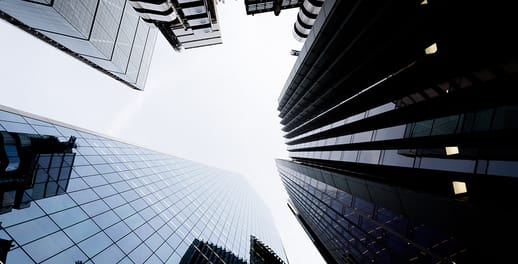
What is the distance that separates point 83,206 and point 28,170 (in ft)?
20.2

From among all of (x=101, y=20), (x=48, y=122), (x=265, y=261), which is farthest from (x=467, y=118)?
(x=101, y=20)

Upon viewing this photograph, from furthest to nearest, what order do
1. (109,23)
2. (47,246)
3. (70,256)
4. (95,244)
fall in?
(109,23) → (95,244) → (70,256) → (47,246)

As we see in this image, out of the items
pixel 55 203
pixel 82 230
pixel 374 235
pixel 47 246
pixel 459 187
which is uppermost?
pixel 459 187

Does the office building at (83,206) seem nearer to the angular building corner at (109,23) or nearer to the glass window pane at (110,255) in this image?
the glass window pane at (110,255)

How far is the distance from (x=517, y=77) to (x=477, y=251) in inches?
229

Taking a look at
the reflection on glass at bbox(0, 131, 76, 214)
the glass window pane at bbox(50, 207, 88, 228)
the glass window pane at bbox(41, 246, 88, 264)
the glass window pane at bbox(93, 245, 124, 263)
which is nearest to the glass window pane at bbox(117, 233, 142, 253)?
the glass window pane at bbox(93, 245, 124, 263)

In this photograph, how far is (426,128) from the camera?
11.5 meters

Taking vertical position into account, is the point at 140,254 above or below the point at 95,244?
below

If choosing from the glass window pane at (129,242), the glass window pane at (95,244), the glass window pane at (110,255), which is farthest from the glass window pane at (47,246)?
the glass window pane at (129,242)

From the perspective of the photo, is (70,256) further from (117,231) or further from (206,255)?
(206,255)

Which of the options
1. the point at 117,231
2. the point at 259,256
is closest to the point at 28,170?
the point at 117,231

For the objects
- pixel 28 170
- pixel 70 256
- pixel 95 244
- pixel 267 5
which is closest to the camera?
pixel 28 170

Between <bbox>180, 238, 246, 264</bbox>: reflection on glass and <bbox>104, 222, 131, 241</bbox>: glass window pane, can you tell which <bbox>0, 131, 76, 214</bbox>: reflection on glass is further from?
<bbox>180, 238, 246, 264</bbox>: reflection on glass

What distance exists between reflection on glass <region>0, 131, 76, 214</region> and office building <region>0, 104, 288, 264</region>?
0.18 feet
